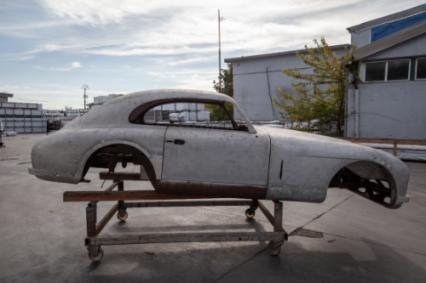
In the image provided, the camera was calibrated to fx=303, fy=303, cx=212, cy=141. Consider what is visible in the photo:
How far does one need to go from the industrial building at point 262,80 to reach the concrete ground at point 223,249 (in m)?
17.8

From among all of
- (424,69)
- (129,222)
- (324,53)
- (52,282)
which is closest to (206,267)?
(52,282)

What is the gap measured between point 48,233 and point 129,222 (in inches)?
46.6

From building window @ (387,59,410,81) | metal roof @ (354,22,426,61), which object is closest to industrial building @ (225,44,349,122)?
metal roof @ (354,22,426,61)

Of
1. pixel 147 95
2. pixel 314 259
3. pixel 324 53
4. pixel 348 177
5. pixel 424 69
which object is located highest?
pixel 324 53

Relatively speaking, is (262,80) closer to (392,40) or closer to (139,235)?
(392,40)

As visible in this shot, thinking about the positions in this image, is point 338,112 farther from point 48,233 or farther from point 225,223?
point 48,233

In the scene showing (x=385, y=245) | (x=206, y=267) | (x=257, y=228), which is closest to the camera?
(x=206, y=267)

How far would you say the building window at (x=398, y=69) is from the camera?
11.9 m

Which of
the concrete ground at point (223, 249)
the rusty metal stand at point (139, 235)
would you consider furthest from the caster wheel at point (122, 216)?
the rusty metal stand at point (139, 235)

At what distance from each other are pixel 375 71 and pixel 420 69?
1.53 meters

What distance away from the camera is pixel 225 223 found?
5.03 meters

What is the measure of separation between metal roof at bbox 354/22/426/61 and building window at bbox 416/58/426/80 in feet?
3.26

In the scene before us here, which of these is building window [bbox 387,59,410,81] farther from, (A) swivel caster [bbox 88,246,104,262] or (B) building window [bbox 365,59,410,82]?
(A) swivel caster [bbox 88,246,104,262]

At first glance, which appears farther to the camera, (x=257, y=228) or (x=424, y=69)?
(x=424, y=69)
